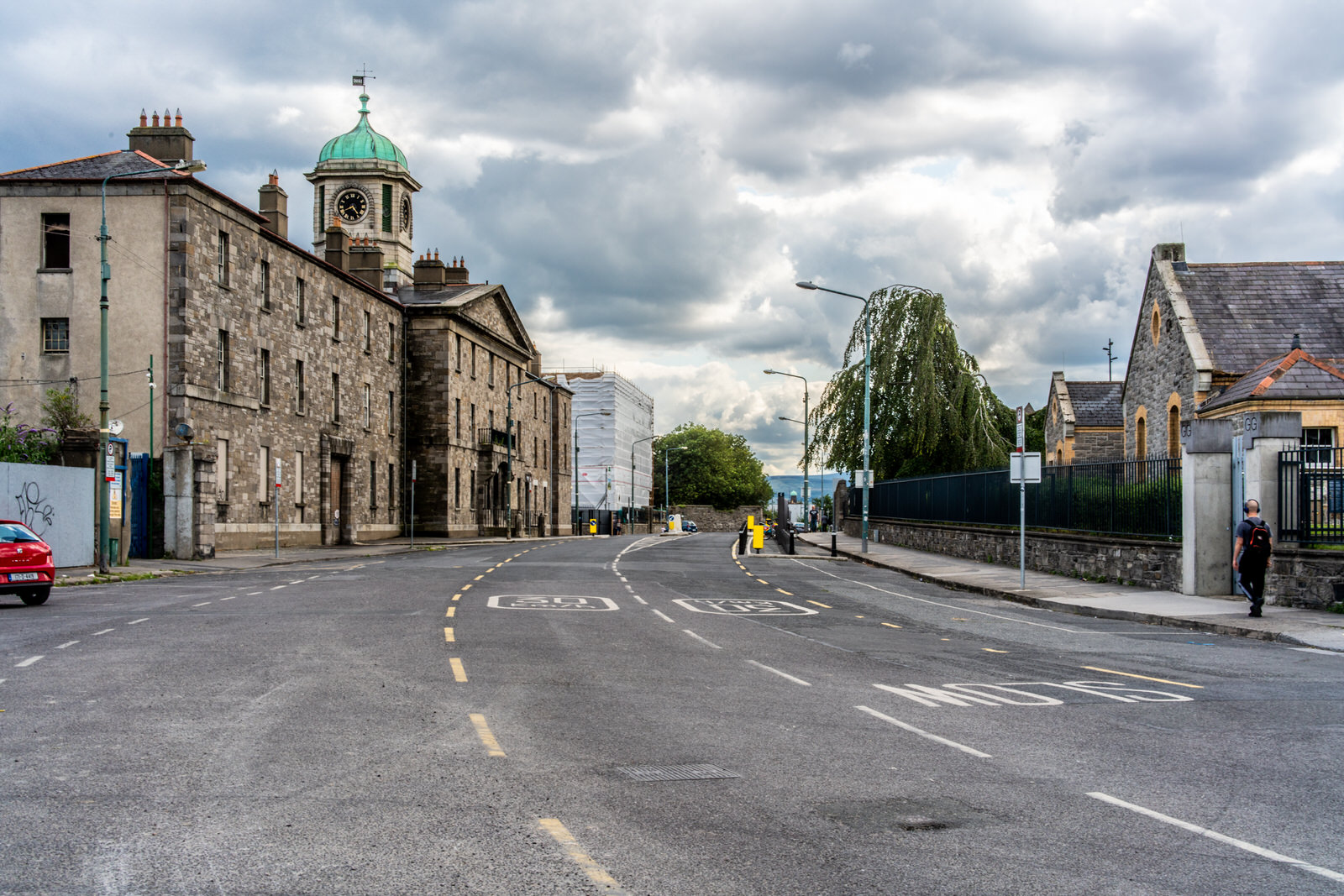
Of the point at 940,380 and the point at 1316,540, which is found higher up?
the point at 940,380

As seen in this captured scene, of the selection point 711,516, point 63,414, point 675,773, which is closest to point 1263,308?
point 675,773

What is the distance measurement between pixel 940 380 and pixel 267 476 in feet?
90.1

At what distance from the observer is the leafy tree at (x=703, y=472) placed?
166000mm

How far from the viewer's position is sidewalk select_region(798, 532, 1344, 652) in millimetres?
15691

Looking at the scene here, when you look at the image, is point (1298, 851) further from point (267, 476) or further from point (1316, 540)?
point (267, 476)

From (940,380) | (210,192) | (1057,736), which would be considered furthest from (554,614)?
(940,380)

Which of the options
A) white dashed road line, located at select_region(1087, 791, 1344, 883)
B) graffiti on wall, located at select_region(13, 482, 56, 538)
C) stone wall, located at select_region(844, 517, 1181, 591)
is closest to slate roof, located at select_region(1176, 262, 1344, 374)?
stone wall, located at select_region(844, 517, 1181, 591)

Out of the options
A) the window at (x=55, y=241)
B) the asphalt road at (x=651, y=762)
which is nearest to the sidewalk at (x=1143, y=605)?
the asphalt road at (x=651, y=762)

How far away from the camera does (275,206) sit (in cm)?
4250

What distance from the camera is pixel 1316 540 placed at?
18.5 metres

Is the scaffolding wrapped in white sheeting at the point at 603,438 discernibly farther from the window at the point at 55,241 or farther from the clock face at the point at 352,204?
the window at the point at 55,241

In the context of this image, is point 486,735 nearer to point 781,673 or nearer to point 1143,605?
point 781,673

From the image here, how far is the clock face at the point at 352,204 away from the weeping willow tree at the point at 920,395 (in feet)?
122

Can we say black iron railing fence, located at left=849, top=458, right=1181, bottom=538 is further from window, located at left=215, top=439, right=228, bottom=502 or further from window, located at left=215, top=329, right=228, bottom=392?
window, located at left=215, top=329, right=228, bottom=392
